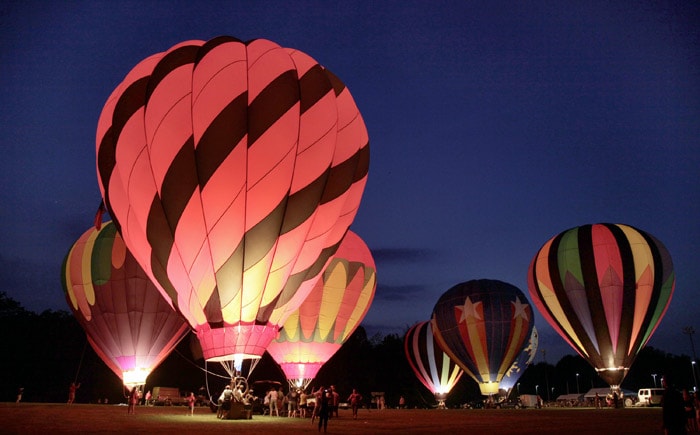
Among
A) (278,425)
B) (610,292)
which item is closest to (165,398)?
(278,425)

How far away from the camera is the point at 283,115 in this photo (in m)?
12.9

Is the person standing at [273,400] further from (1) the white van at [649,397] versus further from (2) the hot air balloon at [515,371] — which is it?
(1) the white van at [649,397]

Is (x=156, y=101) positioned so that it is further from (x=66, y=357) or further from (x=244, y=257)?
(x=66, y=357)

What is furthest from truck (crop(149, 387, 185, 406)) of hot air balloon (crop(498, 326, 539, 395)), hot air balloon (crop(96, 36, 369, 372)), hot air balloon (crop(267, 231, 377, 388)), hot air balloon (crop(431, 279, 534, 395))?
hot air balloon (crop(96, 36, 369, 372))

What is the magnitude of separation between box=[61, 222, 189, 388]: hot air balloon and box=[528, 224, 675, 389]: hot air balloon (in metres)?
15.3

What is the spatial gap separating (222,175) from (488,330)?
19695 millimetres

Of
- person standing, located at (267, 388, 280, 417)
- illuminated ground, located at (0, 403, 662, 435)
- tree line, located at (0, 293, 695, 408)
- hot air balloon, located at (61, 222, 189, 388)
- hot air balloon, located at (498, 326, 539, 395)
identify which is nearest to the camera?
illuminated ground, located at (0, 403, 662, 435)

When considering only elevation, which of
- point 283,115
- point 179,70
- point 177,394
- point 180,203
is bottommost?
point 177,394

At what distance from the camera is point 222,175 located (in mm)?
12359

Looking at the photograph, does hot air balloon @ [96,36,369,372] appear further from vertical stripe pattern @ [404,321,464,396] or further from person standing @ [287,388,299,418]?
vertical stripe pattern @ [404,321,464,396]

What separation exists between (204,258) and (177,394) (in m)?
26.7

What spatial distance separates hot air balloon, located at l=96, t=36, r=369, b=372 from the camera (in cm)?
1246

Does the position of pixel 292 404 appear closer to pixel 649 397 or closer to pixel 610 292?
pixel 610 292

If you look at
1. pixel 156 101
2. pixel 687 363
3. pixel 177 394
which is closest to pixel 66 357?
pixel 177 394
